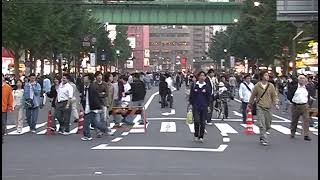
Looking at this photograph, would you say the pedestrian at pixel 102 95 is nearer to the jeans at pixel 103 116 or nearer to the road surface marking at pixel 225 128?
the jeans at pixel 103 116

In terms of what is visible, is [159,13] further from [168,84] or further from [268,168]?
[268,168]

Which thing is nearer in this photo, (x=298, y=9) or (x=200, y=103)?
(x=200, y=103)

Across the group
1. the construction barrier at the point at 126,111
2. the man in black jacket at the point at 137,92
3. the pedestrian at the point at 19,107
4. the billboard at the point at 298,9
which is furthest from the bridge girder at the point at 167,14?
the pedestrian at the point at 19,107

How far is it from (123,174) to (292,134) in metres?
7.97

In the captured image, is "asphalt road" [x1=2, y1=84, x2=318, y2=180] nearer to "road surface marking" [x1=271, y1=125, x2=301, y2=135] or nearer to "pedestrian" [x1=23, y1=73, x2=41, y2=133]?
"road surface marking" [x1=271, y1=125, x2=301, y2=135]

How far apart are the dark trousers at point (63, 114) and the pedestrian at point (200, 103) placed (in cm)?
427

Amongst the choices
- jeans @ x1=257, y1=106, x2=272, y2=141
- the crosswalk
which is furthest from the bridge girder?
jeans @ x1=257, y1=106, x2=272, y2=141

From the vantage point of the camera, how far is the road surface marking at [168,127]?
19.2 meters

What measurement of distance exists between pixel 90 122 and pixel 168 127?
4300 mm

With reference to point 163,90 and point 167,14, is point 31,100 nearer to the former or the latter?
point 163,90

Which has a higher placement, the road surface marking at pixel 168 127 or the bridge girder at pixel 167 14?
the bridge girder at pixel 167 14

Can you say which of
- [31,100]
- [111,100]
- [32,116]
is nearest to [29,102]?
[31,100]

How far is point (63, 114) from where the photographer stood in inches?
714

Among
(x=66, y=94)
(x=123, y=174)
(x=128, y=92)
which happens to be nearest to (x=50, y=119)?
(x=66, y=94)
